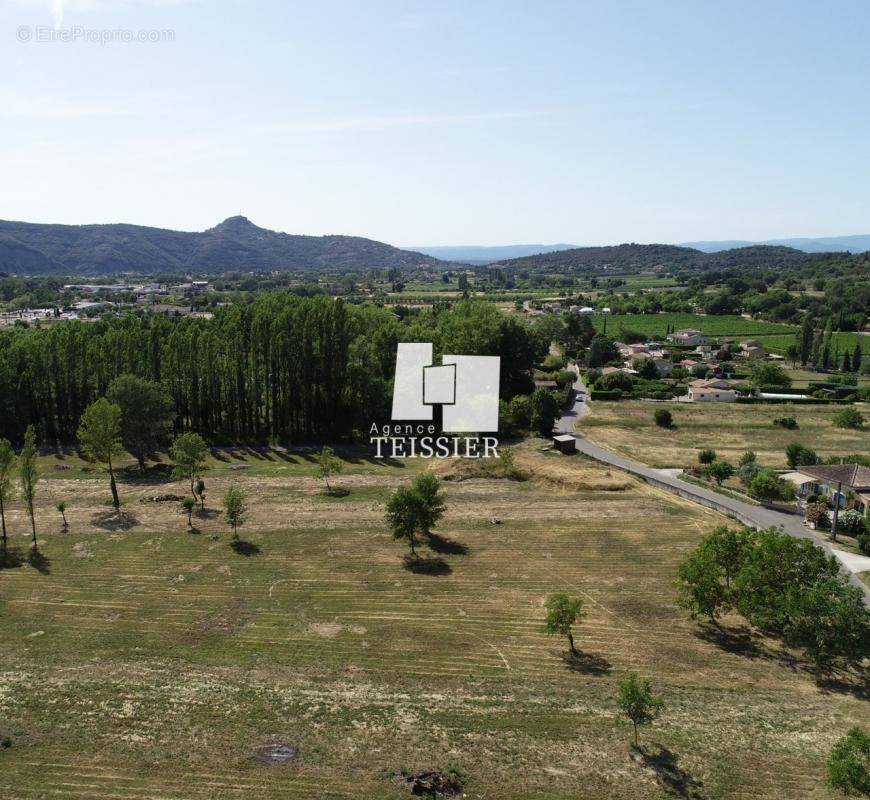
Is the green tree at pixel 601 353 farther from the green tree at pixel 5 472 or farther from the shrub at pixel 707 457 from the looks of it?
the green tree at pixel 5 472

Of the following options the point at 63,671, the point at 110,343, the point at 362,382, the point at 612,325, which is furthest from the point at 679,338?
the point at 63,671

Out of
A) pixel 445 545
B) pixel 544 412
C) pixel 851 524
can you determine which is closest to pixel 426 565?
pixel 445 545

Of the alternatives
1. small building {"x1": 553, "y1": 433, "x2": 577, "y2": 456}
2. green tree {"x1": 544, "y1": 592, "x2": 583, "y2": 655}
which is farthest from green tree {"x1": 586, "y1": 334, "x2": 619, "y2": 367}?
green tree {"x1": 544, "y1": 592, "x2": 583, "y2": 655}

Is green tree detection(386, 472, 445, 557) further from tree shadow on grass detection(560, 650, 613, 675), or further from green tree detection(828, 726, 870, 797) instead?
green tree detection(828, 726, 870, 797)

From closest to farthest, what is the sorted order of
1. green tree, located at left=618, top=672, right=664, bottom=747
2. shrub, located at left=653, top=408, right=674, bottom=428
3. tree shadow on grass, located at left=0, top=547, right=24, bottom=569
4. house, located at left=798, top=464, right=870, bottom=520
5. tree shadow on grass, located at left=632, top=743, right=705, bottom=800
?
tree shadow on grass, located at left=632, top=743, right=705, bottom=800 → green tree, located at left=618, top=672, right=664, bottom=747 → tree shadow on grass, located at left=0, top=547, right=24, bottom=569 → house, located at left=798, top=464, right=870, bottom=520 → shrub, located at left=653, top=408, right=674, bottom=428

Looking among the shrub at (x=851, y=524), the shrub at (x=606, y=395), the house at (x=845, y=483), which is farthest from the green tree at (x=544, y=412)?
the shrub at (x=851, y=524)

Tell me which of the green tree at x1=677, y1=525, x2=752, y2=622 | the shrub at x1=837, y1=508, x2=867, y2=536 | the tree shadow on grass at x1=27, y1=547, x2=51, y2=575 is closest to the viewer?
the green tree at x1=677, y1=525, x2=752, y2=622
